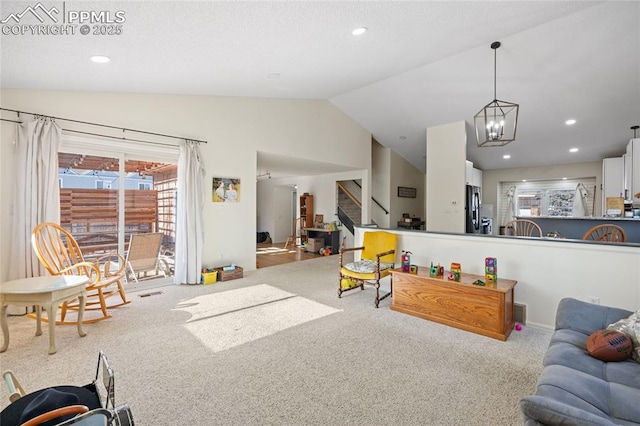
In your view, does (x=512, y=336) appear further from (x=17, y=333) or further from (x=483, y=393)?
(x=17, y=333)

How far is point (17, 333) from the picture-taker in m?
2.85

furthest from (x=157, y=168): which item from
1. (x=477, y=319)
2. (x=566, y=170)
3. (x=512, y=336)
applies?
(x=566, y=170)

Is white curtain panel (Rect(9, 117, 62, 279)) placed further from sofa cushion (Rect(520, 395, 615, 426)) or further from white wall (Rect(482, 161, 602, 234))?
white wall (Rect(482, 161, 602, 234))

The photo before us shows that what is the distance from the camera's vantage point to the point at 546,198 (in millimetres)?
8336

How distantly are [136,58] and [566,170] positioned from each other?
9.84 m

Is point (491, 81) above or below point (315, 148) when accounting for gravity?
above

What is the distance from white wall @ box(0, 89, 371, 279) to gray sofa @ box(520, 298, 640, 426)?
4725 mm

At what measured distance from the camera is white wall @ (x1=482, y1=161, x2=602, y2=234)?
7.32 meters

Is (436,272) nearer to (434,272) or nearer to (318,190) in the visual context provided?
(434,272)

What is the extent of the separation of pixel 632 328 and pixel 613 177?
6772 mm

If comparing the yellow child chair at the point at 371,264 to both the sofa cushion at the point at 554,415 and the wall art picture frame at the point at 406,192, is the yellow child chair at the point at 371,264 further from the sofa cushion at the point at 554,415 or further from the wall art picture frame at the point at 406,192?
the wall art picture frame at the point at 406,192

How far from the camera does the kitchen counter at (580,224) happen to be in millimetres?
4379

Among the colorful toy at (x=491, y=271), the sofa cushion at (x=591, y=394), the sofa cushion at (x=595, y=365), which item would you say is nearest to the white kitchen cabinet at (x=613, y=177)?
the colorful toy at (x=491, y=271)

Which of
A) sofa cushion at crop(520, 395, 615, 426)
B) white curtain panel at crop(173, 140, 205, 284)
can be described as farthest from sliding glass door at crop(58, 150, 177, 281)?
sofa cushion at crop(520, 395, 615, 426)
